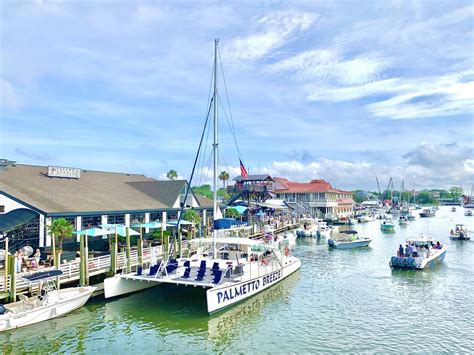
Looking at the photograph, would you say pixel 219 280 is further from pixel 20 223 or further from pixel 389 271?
pixel 389 271

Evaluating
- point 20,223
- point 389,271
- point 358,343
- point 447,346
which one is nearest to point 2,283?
point 20,223

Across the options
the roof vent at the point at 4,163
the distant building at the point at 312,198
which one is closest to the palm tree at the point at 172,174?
the distant building at the point at 312,198

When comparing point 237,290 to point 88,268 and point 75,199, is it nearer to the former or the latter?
point 88,268

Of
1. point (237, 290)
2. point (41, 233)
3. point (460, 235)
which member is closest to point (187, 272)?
point (237, 290)

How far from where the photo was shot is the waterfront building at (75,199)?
28.2 meters

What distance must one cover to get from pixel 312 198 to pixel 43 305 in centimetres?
8604

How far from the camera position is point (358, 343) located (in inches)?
694

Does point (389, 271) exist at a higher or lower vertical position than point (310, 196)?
lower

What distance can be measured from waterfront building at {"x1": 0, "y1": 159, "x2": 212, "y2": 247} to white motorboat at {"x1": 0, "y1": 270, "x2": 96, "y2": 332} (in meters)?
7.43

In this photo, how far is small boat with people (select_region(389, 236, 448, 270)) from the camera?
33281 millimetres

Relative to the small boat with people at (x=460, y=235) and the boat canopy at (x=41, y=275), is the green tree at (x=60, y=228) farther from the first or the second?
the small boat with people at (x=460, y=235)

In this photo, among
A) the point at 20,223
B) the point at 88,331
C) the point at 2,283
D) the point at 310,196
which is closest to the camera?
the point at 88,331

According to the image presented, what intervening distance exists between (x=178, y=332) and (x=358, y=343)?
8087 millimetres

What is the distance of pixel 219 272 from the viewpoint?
71.9ft
